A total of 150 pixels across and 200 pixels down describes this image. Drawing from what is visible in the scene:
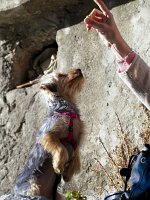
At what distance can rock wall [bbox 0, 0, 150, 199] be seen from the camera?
4.65 m

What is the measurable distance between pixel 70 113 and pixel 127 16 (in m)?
1.55

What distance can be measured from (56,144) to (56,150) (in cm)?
4

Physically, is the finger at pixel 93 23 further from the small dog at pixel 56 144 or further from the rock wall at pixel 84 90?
the rock wall at pixel 84 90

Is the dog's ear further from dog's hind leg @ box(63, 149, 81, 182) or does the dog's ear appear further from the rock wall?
the rock wall

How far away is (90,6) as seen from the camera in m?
5.24

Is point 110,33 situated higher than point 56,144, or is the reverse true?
point 110,33

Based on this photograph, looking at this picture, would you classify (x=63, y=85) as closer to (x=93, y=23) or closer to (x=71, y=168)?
(x=71, y=168)

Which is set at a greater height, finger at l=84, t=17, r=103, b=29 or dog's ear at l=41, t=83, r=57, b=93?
finger at l=84, t=17, r=103, b=29

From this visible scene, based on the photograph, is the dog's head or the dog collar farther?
the dog's head

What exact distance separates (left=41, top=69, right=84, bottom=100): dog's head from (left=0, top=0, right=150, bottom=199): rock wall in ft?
2.68

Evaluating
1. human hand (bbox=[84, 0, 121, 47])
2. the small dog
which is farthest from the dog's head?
human hand (bbox=[84, 0, 121, 47])

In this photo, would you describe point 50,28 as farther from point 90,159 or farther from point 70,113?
point 70,113

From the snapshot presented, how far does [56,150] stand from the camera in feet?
11.1

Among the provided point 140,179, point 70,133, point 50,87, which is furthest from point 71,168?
point 140,179
